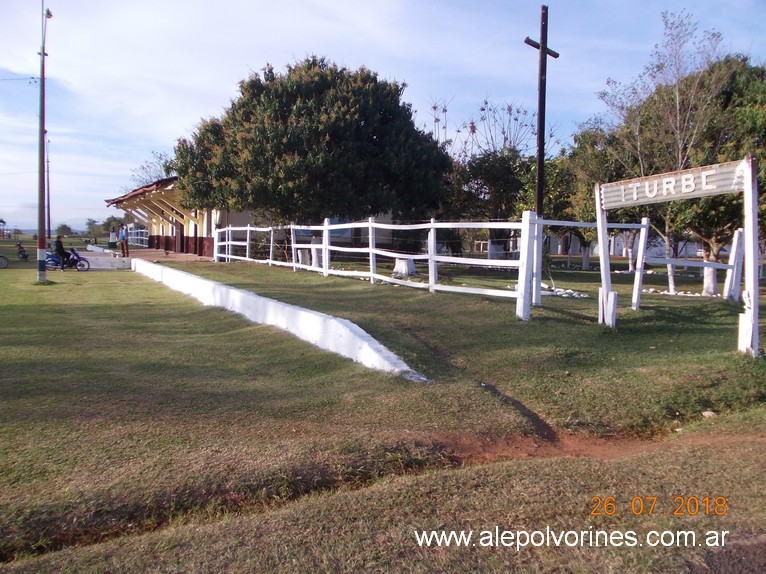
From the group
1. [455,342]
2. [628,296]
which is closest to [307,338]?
[455,342]

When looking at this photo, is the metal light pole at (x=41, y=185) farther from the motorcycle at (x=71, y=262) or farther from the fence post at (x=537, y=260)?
the fence post at (x=537, y=260)

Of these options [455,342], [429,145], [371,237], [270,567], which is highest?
[429,145]

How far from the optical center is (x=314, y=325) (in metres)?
8.06

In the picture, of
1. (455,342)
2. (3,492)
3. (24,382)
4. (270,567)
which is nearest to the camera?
(270,567)

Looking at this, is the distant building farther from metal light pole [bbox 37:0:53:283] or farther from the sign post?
the sign post

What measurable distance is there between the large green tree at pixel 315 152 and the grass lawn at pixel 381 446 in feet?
35.4

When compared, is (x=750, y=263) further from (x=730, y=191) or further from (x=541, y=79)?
(x=541, y=79)

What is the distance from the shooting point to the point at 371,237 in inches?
497

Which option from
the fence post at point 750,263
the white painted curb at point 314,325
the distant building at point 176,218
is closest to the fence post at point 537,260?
the fence post at point 750,263

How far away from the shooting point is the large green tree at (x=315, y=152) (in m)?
18.8

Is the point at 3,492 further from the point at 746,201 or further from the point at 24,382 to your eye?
the point at 746,201

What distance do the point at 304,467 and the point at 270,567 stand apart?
1179mm

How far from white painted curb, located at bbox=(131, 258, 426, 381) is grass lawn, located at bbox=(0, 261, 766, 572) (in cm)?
21
